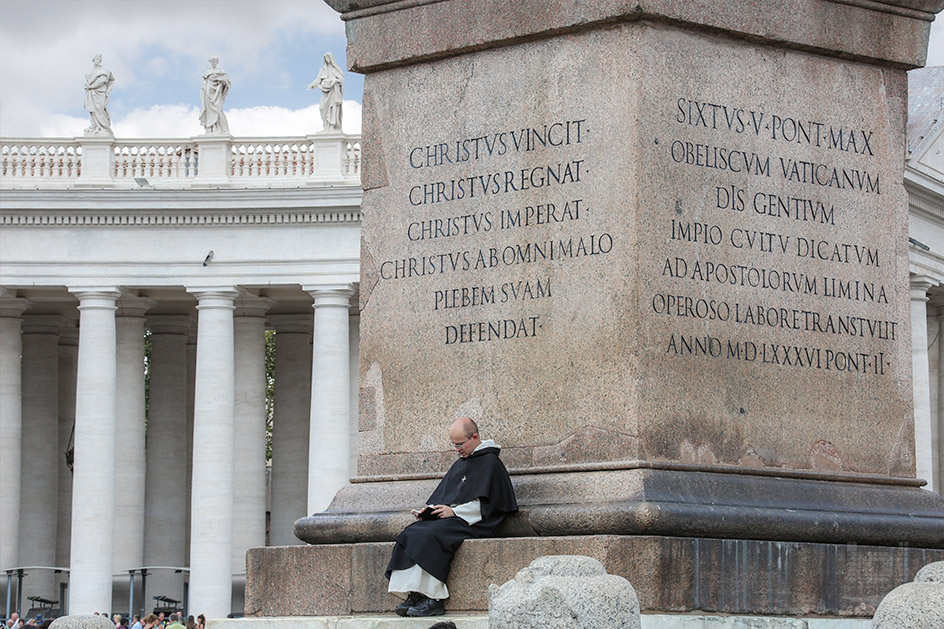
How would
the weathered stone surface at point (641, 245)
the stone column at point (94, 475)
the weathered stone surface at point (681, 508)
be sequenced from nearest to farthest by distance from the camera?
the weathered stone surface at point (681, 508)
the weathered stone surface at point (641, 245)
the stone column at point (94, 475)

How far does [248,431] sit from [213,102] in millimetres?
13120

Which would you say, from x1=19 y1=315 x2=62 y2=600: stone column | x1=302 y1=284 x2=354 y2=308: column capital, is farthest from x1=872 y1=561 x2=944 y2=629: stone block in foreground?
x1=19 y1=315 x2=62 y2=600: stone column

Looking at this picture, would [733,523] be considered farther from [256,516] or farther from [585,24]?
[256,516]

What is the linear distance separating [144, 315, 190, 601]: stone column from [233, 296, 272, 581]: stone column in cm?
460

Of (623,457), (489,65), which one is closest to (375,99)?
(489,65)

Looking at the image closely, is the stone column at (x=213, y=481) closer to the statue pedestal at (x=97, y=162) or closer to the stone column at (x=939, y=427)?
the statue pedestal at (x=97, y=162)

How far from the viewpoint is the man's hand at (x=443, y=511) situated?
47.9ft

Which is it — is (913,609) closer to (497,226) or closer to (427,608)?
(427,608)

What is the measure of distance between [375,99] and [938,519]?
6.12 meters

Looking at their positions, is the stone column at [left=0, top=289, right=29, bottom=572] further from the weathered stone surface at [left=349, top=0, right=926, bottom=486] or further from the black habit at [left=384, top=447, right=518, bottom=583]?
the black habit at [left=384, top=447, right=518, bottom=583]

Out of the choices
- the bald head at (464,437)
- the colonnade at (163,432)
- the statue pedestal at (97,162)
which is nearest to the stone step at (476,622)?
the bald head at (464,437)

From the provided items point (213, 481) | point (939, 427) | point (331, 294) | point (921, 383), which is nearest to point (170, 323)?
point (331, 294)

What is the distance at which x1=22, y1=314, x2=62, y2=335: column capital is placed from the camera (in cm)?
8075

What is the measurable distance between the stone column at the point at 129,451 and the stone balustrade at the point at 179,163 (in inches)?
227
